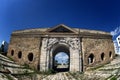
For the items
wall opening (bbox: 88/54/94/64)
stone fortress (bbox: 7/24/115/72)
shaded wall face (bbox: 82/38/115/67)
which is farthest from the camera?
wall opening (bbox: 88/54/94/64)

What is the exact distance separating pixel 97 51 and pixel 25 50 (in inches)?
435

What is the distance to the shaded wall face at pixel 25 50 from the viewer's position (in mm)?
28641

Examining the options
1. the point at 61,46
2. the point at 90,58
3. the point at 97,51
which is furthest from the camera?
the point at 61,46

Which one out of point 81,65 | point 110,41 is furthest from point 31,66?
point 110,41

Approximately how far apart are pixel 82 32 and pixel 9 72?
13.7 m

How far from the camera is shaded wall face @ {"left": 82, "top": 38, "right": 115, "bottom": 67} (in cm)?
2860

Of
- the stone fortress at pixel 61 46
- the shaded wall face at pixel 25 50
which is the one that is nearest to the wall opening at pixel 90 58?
the stone fortress at pixel 61 46

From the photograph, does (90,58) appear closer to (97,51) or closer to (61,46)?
(97,51)

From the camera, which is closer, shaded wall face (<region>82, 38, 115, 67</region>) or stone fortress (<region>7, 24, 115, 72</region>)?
stone fortress (<region>7, 24, 115, 72</region>)

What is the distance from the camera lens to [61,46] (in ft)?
100

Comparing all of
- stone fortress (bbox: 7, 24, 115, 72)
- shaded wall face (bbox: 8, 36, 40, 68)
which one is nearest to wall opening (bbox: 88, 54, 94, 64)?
stone fortress (bbox: 7, 24, 115, 72)

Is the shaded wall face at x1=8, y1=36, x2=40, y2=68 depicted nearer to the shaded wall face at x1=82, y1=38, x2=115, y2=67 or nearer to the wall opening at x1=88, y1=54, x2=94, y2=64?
the shaded wall face at x1=82, y1=38, x2=115, y2=67

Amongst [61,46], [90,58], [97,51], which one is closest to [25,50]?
[61,46]

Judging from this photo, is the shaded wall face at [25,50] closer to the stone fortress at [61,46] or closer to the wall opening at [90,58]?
the stone fortress at [61,46]
